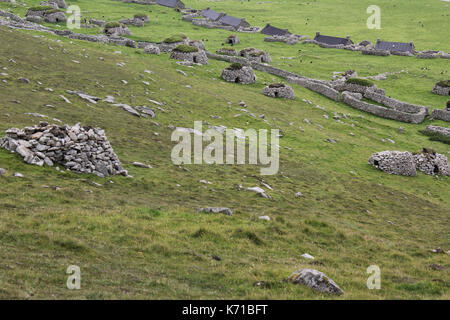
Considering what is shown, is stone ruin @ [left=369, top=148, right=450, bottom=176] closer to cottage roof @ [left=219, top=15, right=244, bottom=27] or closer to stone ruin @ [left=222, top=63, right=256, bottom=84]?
stone ruin @ [left=222, top=63, right=256, bottom=84]

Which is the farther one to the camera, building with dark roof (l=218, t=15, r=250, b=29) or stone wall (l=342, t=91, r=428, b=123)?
building with dark roof (l=218, t=15, r=250, b=29)

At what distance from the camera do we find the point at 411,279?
46.5 feet

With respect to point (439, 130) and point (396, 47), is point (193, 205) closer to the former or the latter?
point (439, 130)

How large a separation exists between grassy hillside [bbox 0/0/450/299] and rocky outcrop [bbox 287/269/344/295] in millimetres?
284

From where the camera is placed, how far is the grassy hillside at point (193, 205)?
11.6m

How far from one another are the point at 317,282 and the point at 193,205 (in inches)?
325

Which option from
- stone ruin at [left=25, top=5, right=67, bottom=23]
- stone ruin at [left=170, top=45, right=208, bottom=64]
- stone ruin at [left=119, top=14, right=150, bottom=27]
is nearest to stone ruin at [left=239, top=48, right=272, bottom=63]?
stone ruin at [left=170, top=45, right=208, bottom=64]

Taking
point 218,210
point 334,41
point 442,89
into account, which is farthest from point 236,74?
point 334,41

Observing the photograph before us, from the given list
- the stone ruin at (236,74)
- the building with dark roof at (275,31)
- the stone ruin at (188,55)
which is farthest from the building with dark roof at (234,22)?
the stone ruin at (236,74)

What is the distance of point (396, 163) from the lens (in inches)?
1340

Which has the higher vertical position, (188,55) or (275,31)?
(275,31)

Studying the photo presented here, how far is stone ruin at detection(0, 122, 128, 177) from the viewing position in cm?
1834
